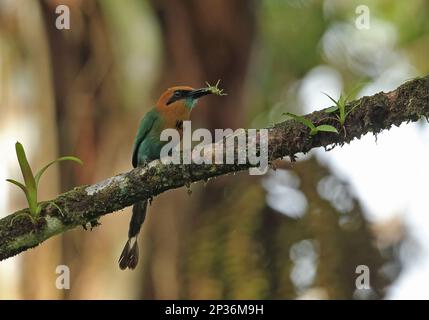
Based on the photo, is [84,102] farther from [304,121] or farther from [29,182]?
[304,121]

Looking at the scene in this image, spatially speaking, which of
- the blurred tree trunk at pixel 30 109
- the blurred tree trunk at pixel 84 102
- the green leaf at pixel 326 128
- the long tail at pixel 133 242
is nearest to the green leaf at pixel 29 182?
the long tail at pixel 133 242

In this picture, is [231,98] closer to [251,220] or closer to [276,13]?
[251,220]

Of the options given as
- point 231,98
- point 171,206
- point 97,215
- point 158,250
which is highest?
point 231,98

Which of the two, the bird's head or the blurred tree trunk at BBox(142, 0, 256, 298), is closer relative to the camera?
the bird's head

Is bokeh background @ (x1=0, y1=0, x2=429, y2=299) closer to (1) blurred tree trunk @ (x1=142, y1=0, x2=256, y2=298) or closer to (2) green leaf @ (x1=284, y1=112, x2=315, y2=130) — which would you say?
(1) blurred tree trunk @ (x1=142, y1=0, x2=256, y2=298)

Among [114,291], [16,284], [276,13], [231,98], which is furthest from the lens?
[276,13]

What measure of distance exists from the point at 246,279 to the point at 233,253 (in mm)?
297

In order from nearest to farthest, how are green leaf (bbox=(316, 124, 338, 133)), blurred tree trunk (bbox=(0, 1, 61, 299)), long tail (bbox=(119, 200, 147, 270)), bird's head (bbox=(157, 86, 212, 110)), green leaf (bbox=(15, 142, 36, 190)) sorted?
green leaf (bbox=(316, 124, 338, 133)), green leaf (bbox=(15, 142, 36, 190)), long tail (bbox=(119, 200, 147, 270)), bird's head (bbox=(157, 86, 212, 110)), blurred tree trunk (bbox=(0, 1, 61, 299))

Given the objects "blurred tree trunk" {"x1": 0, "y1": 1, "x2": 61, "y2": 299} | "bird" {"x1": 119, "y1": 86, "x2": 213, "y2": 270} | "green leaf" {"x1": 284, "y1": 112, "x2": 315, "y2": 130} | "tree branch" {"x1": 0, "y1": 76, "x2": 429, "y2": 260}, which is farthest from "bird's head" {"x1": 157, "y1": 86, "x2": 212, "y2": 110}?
"blurred tree trunk" {"x1": 0, "y1": 1, "x2": 61, "y2": 299}

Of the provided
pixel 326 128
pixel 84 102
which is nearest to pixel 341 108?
pixel 326 128

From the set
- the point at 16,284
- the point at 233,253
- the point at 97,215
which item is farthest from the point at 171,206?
the point at 97,215

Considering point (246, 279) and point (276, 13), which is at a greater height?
point (276, 13)

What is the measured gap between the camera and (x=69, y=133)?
781 centimetres

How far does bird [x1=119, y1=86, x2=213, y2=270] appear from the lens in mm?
5379
